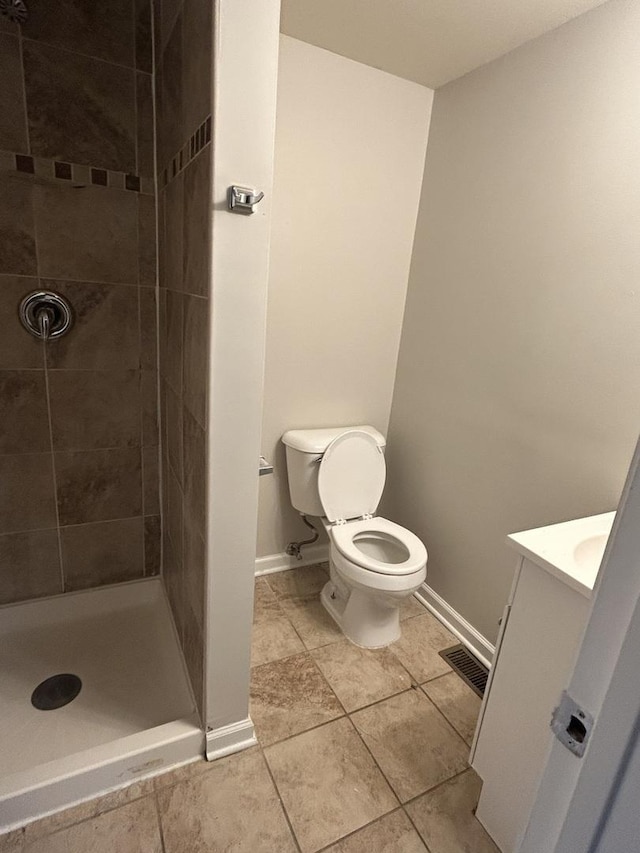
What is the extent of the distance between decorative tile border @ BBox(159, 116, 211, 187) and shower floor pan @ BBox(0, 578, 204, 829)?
5.25 ft

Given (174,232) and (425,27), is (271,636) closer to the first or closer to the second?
(174,232)

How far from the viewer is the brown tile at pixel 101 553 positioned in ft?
6.04

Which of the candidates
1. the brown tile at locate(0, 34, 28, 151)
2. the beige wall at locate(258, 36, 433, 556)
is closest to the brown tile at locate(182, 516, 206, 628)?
the beige wall at locate(258, 36, 433, 556)

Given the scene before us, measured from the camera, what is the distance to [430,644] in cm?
195

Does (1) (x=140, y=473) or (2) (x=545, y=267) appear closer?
(2) (x=545, y=267)

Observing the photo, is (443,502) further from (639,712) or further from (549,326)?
(639,712)

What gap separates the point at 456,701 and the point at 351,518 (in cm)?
81

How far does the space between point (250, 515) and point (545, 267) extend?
1281 mm

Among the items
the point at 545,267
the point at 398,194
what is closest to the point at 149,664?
the point at 545,267

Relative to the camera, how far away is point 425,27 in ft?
5.11

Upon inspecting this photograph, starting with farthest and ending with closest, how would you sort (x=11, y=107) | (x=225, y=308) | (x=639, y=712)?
(x=11, y=107) → (x=225, y=308) → (x=639, y=712)

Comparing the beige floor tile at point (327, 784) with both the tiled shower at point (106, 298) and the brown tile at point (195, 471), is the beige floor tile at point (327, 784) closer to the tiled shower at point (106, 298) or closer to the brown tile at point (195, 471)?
the tiled shower at point (106, 298)

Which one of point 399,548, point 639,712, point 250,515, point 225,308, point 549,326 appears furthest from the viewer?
point 399,548

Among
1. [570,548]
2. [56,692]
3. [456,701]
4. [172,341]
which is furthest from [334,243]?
[56,692]
